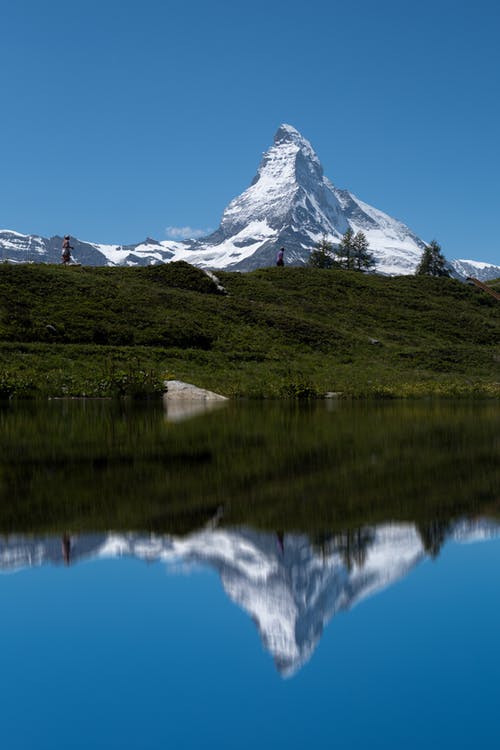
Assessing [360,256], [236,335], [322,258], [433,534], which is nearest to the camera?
[433,534]

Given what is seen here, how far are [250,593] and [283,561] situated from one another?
1.06m

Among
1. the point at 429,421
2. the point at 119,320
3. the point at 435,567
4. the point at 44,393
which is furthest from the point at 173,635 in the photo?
the point at 119,320

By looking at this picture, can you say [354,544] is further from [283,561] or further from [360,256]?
[360,256]

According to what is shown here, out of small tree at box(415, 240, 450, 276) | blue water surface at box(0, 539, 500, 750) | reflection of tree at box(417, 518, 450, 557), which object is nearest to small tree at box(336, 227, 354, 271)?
small tree at box(415, 240, 450, 276)

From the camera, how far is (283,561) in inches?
309

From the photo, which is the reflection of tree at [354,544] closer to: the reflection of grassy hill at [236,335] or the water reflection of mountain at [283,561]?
the water reflection of mountain at [283,561]

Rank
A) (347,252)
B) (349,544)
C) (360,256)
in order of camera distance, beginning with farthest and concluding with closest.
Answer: (347,252), (360,256), (349,544)

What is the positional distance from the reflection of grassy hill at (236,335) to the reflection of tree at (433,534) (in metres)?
32.0

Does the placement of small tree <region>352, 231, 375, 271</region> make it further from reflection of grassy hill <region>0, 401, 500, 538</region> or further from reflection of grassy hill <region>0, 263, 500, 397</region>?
reflection of grassy hill <region>0, 401, 500, 538</region>

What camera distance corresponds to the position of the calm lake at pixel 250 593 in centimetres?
462

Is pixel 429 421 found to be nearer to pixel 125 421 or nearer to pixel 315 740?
pixel 125 421

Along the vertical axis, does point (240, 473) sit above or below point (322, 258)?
below

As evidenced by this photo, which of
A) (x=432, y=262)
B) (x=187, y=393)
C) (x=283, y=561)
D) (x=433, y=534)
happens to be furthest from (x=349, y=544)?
(x=432, y=262)

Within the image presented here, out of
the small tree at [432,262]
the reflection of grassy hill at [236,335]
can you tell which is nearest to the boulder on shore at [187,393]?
the reflection of grassy hill at [236,335]
